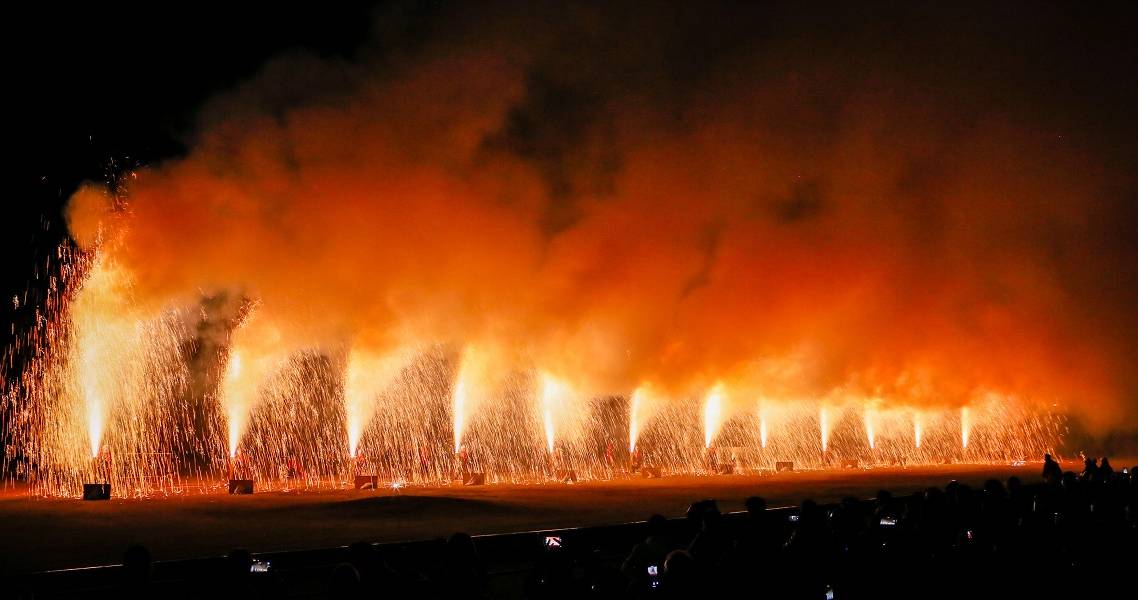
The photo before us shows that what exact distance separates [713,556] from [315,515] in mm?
17660

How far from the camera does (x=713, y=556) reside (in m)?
6.88

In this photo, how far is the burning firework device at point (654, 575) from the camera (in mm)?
6100

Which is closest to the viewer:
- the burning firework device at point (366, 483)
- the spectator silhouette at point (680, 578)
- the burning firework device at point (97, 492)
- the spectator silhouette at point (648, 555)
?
the spectator silhouette at point (680, 578)

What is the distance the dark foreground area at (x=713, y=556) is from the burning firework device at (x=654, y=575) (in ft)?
0.05

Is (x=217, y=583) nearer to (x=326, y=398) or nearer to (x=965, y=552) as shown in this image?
(x=965, y=552)

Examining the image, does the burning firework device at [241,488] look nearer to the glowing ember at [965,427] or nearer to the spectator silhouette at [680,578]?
the spectator silhouette at [680,578]

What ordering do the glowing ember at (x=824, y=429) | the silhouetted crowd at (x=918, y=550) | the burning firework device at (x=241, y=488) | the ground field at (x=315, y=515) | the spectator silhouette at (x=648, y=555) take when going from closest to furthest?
the silhouetted crowd at (x=918, y=550)
the spectator silhouette at (x=648, y=555)
the ground field at (x=315, y=515)
the burning firework device at (x=241, y=488)
the glowing ember at (x=824, y=429)

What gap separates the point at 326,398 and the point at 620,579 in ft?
174

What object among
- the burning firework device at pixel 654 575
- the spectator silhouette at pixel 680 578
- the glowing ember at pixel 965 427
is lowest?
the glowing ember at pixel 965 427

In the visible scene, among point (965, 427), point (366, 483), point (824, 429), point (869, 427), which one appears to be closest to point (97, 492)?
point (366, 483)

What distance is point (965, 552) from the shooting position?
8.93 meters

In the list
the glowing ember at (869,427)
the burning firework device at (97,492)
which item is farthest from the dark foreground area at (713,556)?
the glowing ember at (869,427)

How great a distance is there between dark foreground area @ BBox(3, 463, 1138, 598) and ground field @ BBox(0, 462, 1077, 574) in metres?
0.21

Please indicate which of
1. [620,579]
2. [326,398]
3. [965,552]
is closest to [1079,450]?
[326,398]
